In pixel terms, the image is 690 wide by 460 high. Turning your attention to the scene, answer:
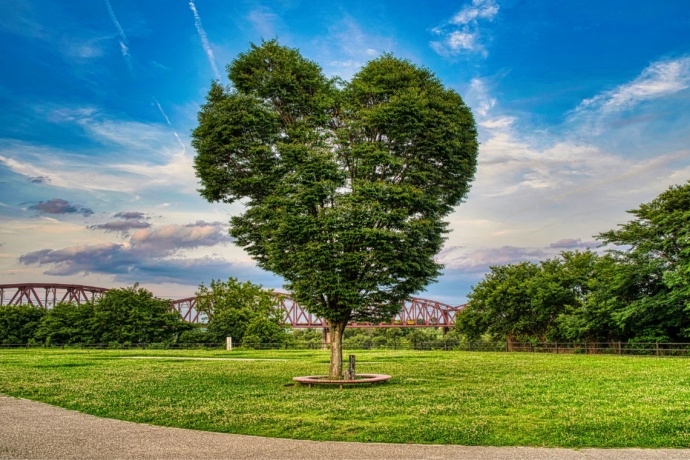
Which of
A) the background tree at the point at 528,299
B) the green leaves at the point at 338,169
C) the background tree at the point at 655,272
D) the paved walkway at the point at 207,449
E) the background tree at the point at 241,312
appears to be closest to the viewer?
the paved walkway at the point at 207,449

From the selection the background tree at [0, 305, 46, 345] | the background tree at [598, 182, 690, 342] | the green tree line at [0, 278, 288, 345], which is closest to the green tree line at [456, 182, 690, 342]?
the background tree at [598, 182, 690, 342]

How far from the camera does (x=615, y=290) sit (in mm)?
47625

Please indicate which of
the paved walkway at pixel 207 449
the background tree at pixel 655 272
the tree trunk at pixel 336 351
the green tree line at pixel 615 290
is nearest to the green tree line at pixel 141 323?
the green tree line at pixel 615 290

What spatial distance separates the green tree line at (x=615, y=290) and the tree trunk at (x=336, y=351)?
27349 millimetres

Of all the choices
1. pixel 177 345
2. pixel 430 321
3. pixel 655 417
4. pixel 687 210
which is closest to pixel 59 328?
pixel 177 345

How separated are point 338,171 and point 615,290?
3387 centimetres

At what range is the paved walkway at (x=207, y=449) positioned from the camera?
35.2ft

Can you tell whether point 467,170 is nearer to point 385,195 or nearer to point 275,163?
point 385,195

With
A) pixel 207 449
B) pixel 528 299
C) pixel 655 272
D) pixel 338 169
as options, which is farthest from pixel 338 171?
pixel 528 299

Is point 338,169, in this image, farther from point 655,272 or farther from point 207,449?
point 655,272

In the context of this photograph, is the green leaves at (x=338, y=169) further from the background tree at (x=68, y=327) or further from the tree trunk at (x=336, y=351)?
the background tree at (x=68, y=327)

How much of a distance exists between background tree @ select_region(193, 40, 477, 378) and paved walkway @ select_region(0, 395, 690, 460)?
11.2m

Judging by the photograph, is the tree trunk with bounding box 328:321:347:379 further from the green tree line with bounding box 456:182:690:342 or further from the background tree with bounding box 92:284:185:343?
the background tree with bounding box 92:284:185:343

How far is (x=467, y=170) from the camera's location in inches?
1078
